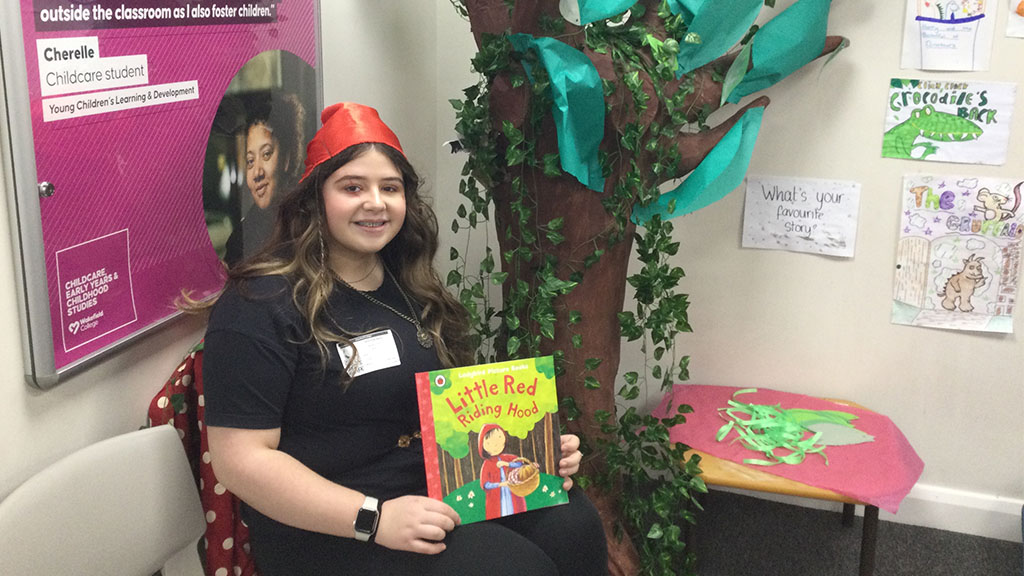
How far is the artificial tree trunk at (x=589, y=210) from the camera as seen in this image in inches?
71.9

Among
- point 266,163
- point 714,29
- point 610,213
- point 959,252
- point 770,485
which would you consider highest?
point 714,29

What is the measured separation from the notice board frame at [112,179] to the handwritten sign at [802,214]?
1.39m

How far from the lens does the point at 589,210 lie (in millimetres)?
1938

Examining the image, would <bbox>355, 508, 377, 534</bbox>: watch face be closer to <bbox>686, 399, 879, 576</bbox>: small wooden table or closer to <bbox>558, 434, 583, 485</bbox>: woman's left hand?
<bbox>558, 434, 583, 485</bbox>: woman's left hand

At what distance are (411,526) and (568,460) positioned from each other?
36 cm

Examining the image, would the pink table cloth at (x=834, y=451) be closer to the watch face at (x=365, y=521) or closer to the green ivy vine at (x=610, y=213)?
the green ivy vine at (x=610, y=213)

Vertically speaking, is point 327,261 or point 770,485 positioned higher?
point 327,261

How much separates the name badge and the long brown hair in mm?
19

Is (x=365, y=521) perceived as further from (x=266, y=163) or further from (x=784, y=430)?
(x=784, y=430)

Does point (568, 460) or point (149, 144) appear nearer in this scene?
point (149, 144)

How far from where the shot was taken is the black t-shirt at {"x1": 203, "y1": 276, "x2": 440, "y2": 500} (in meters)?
1.38

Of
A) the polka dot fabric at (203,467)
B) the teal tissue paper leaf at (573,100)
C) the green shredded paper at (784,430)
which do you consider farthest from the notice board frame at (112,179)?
the green shredded paper at (784,430)

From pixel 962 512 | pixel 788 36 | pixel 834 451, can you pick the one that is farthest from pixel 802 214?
pixel 962 512

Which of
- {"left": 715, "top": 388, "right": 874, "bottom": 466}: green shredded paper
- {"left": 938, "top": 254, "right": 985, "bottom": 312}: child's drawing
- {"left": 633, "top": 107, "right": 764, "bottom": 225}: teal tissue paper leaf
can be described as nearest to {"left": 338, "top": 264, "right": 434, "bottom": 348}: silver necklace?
{"left": 633, "top": 107, "right": 764, "bottom": 225}: teal tissue paper leaf
